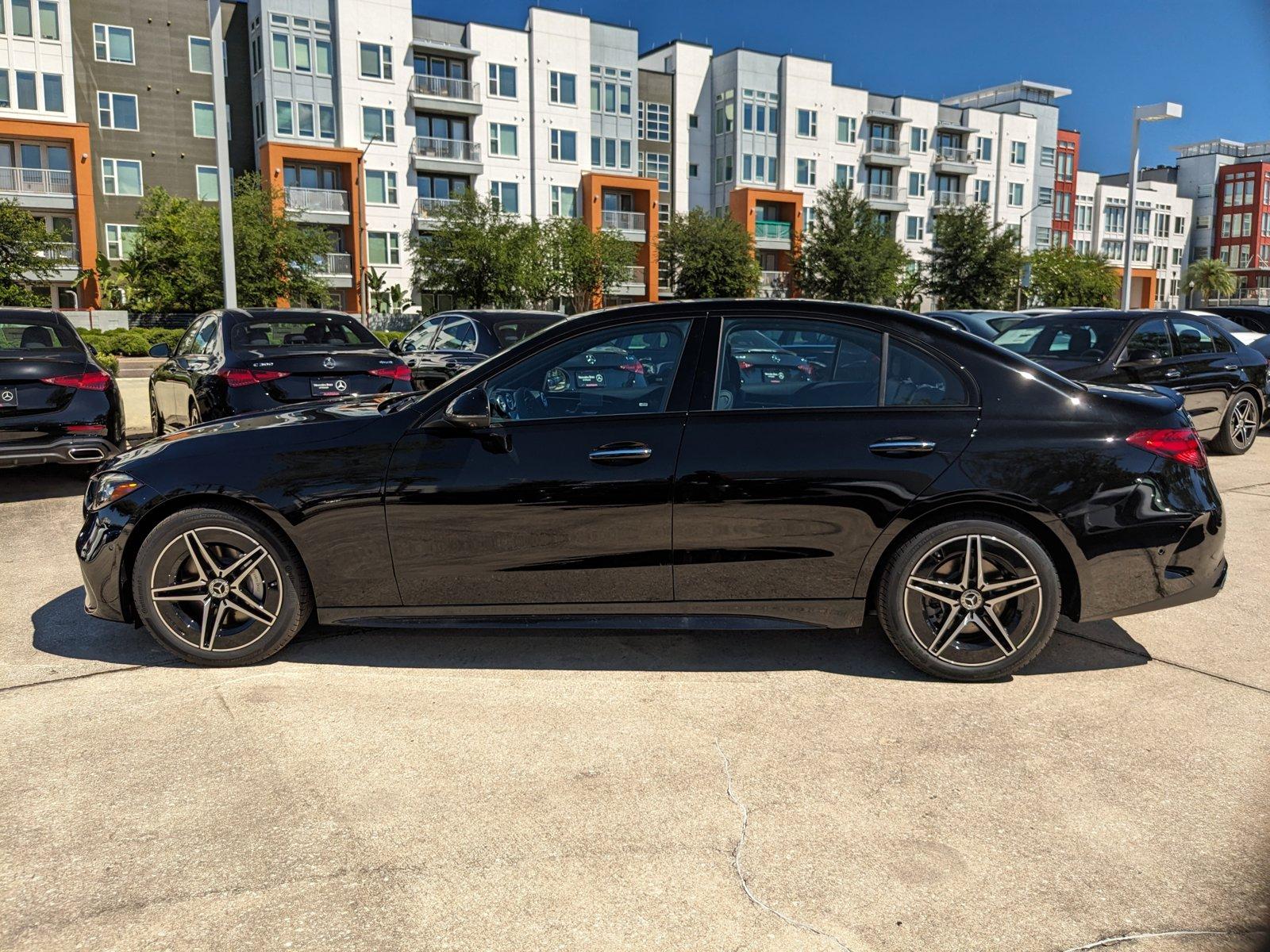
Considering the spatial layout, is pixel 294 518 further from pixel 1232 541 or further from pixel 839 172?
pixel 839 172

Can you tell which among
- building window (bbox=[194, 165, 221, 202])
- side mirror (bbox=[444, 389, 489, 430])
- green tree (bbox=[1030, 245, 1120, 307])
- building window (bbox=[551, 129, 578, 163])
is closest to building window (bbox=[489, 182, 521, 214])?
building window (bbox=[551, 129, 578, 163])

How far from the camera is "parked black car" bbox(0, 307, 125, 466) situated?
7996 mm

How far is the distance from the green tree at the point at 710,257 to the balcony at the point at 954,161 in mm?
20120

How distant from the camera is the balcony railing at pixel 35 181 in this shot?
44.2 m

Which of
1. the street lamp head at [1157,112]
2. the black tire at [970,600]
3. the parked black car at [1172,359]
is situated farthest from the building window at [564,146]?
the black tire at [970,600]

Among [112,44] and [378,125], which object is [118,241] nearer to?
[112,44]

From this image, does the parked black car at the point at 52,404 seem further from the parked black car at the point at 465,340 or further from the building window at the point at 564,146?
the building window at the point at 564,146

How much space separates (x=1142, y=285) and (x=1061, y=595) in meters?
100

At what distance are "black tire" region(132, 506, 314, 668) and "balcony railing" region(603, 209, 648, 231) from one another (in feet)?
172

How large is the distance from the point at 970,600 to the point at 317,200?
48.8 metres

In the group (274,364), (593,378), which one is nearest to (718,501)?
(593,378)

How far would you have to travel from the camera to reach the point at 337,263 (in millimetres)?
48750

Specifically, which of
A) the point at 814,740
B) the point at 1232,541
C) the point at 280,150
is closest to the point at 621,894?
the point at 814,740

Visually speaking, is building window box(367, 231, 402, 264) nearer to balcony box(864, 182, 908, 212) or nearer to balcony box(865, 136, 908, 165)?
balcony box(864, 182, 908, 212)
